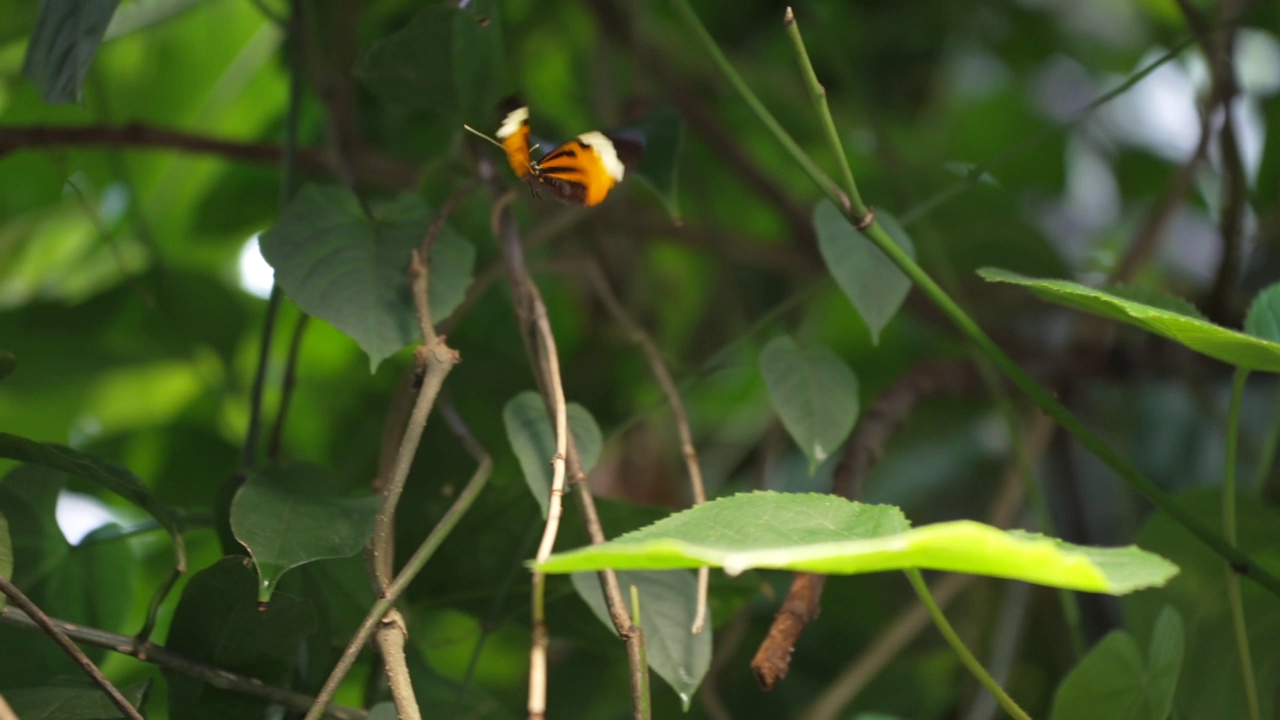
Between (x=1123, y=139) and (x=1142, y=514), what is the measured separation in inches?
17.5

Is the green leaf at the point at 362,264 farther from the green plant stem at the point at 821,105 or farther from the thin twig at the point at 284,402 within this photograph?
the green plant stem at the point at 821,105

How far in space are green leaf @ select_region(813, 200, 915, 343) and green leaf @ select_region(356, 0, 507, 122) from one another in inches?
6.8

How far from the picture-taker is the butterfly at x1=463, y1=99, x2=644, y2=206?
1.14 ft

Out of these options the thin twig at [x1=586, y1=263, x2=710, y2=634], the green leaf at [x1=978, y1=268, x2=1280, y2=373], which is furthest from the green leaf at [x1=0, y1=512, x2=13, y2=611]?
the green leaf at [x1=978, y1=268, x2=1280, y2=373]

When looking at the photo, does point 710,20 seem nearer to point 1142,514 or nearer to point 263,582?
point 1142,514

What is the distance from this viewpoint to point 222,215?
0.81m

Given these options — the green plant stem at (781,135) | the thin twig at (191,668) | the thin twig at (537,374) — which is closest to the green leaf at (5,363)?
the thin twig at (191,668)

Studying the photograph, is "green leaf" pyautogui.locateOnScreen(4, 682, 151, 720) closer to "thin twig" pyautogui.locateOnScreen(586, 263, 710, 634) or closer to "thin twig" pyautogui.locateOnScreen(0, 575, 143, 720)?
"thin twig" pyautogui.locateOnScreen(0, 575, 143, 720)

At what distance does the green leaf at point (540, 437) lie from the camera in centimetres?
38

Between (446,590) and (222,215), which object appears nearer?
(446,590)

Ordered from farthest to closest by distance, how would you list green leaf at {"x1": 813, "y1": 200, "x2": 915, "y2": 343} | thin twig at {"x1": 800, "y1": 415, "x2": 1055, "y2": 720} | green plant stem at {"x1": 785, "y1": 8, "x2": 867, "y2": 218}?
1. thin twig at {"x1": 800, "y1": 415, "x2": 1055, "y2": 720}
2. green leaf at {"x1": 813, "y1": 200, "x2": 915, "y2": 343}
3. green plant stem at {"x1": 785, "y1": 8, "x2": 867, "y2": 218}

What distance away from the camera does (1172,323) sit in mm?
333

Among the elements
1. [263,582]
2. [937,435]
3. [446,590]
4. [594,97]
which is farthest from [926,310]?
[263,582]

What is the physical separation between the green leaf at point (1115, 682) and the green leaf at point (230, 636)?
1.03 feet
